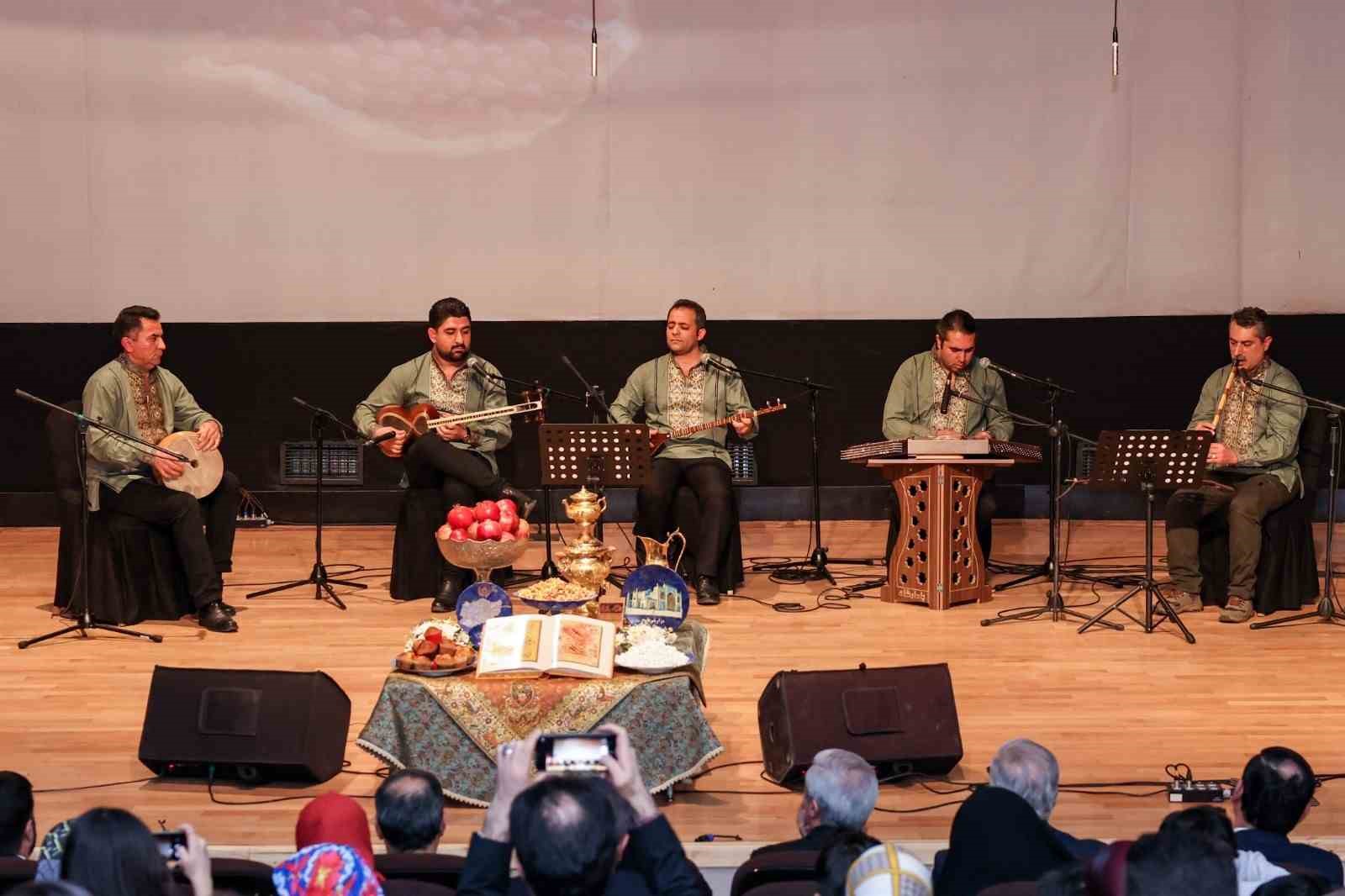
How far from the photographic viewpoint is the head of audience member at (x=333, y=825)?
2.98 meters

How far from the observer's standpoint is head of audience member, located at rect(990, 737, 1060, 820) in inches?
128

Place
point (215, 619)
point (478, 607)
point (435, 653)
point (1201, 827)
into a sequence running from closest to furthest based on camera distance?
point (1201, 827) → point (435, 653) → point (478, 607) → point (215, 619)

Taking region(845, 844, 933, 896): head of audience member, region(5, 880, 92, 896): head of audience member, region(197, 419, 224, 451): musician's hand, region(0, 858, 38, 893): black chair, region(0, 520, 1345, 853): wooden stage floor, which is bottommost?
region(0, 520, 1345, 853): wooden stage floor

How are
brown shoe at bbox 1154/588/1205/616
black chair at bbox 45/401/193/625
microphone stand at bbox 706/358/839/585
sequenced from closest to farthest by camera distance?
black chair at bbox 45/401/193/625 → brown shoe at bbox 1154/588/1205/616 → microphone stand at bbox 706/358/839/585

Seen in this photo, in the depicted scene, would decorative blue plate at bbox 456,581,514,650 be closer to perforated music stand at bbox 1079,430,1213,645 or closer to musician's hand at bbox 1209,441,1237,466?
perforated music stand at bbox 1079,430,1213,645

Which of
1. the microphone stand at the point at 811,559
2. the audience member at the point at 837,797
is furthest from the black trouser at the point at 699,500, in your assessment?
the audience member at the point at 837,797

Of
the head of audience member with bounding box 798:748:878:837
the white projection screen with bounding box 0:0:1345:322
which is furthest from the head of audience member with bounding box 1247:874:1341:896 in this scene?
the white projection screen with bounding box 0:0:1345:322

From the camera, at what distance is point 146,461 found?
721 cm

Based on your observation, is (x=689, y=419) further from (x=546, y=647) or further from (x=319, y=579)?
(x=546, y=647)

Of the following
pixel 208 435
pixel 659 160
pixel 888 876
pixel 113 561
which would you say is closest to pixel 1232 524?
pixel 659 160

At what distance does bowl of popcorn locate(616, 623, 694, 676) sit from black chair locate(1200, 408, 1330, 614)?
3579 millimetres

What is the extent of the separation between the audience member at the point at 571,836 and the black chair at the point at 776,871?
0.80ft

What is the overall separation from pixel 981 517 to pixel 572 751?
555cm

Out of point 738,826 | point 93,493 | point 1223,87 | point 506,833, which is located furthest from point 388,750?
point 1223,87
